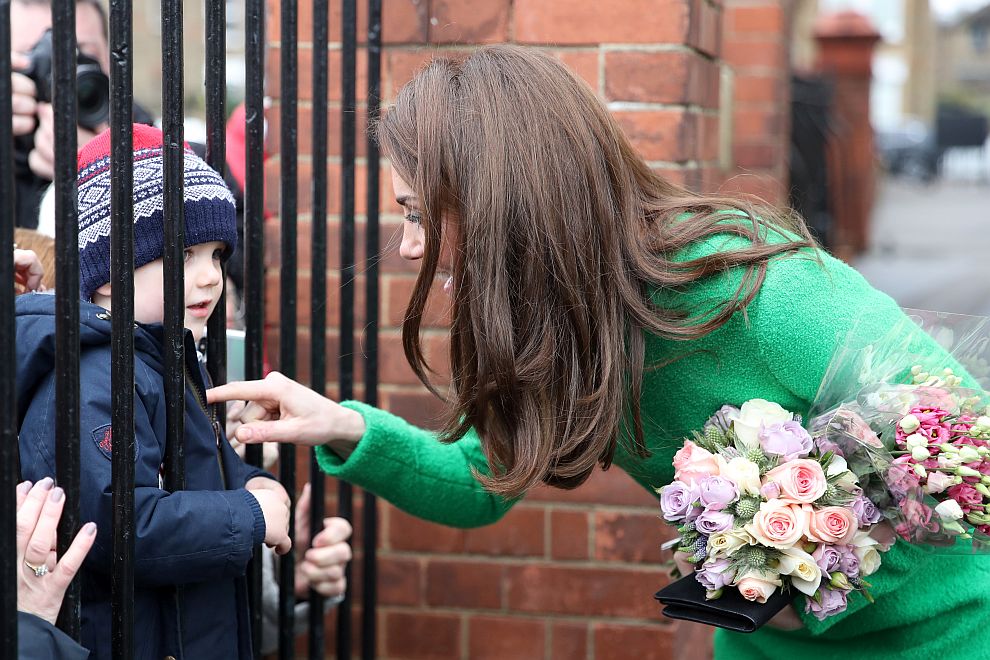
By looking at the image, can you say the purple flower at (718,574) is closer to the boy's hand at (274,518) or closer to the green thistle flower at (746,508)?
the green thistle flower at (746,508)

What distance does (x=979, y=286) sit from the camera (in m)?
8.91

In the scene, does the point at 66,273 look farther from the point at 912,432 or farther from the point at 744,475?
the point at 912,432

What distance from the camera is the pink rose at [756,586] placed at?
5.08 ft

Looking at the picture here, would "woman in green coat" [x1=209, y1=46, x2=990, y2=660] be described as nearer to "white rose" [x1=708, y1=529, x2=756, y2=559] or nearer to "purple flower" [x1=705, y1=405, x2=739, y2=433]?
"purple flower" [x1=705, y1=405, x2=739, y2=433]

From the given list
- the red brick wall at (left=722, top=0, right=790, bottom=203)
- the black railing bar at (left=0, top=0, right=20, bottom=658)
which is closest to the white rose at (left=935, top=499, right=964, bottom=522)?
the black railing bar at (left=0, top=0, right=20, bottom=658)

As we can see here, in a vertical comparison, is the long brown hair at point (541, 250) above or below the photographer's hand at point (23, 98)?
below

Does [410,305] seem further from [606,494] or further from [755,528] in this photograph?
[606,494]

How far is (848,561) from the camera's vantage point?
1.60 metres

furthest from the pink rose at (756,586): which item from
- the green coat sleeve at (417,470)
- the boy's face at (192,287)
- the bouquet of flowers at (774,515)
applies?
the boy's face at (192,287)

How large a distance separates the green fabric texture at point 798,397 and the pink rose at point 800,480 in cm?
17

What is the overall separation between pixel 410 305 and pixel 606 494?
0.98m

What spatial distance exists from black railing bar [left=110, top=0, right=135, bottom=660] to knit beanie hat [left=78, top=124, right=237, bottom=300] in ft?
0.47

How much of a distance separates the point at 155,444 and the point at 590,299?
0.69 m

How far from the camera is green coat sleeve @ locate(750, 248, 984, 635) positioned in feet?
5.54
